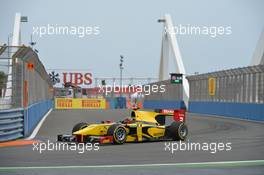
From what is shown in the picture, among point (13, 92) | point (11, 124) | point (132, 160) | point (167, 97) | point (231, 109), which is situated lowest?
point (132, 160)

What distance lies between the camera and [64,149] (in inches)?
490

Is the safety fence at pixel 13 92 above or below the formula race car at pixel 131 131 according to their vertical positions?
above

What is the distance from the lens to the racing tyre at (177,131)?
47.8 feet

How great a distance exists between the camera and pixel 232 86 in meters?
34.7

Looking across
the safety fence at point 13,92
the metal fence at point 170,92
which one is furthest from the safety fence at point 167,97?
the safety fence at point 13,92

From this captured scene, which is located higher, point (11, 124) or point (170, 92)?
point (170, 92)

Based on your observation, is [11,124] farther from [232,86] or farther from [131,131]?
[232,86]

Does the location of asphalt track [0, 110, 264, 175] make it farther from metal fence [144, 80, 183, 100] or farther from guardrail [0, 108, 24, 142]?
metal fence [144, 80, 183, 100]

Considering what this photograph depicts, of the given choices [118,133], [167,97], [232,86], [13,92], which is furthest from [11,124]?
[167,97]

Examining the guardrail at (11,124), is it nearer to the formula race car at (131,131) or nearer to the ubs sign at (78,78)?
the formula race car at (131,131)

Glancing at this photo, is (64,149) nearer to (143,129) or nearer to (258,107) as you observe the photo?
(143,129)

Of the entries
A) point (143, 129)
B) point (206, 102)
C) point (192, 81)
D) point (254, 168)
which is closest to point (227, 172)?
point (254, 168)

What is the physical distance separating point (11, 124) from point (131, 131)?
3.26 meters

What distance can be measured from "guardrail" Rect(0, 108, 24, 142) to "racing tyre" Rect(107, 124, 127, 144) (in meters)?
2.85
